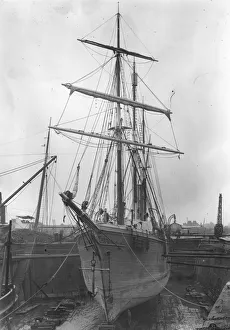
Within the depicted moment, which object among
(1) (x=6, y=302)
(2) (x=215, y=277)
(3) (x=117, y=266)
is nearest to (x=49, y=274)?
(3) (x=117, y=266)

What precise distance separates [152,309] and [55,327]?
6547 millimetres

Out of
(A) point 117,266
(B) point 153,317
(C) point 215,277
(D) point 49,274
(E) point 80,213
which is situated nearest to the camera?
(E) point 80,213

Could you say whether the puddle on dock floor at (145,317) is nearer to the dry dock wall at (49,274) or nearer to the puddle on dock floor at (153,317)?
the puddle on dock floor at (153,317)

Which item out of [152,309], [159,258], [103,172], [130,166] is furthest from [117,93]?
[152,309]

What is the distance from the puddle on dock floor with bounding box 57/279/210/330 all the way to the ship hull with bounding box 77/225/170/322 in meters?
0.79

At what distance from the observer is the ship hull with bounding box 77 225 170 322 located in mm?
18297

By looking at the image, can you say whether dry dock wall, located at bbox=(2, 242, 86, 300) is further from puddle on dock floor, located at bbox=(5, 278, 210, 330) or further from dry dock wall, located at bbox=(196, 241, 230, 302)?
dry dock wall, located at bbox=(196, 241, 230, 302)

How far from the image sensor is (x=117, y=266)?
18703 mm

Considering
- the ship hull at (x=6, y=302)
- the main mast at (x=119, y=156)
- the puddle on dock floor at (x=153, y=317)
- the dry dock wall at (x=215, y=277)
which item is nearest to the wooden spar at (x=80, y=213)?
the main mast at (x=119, y=156)

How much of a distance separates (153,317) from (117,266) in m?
4.17

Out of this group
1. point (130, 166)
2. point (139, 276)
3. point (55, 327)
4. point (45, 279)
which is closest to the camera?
point (55, 327)

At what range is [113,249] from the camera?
1859cm

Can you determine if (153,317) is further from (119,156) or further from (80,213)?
(119,156)

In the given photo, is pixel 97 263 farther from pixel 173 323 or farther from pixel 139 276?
pixel 173 323
